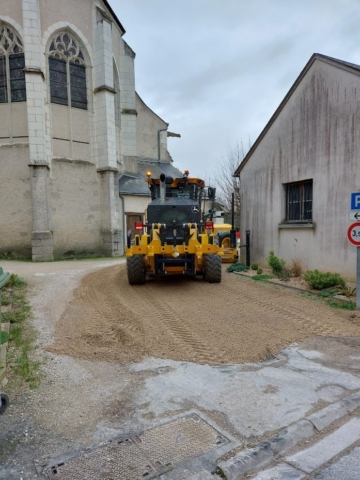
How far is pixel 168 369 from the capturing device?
11.8 feet

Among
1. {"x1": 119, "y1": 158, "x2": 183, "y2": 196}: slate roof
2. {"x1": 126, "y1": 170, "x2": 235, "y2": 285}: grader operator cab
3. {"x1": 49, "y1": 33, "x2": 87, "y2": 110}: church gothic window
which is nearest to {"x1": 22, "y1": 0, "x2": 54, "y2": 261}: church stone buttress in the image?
{"x1": 49, "y1": 33, "x2": 87, "y2": 110}: church gothic window

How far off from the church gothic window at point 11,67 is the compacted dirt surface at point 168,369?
12.6 meters

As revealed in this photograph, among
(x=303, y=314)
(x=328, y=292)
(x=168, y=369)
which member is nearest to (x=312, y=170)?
(x=328, y=292)

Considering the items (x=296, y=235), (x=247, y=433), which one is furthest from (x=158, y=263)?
(x=247, y=433)

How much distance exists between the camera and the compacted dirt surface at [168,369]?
102 inches

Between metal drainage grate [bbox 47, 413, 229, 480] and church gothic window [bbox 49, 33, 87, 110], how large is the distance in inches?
651

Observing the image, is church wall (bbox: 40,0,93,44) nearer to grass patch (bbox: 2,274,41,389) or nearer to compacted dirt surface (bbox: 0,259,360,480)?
grass patch (bbox: 2,274,41,389)

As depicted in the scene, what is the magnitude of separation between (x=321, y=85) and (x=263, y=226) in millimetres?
3985

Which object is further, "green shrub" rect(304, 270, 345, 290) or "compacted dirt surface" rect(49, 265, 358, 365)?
"green shrub" rect(304, 270, 345, 290)

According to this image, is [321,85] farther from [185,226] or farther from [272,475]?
[272,475]

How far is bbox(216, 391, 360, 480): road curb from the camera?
219 centimetres

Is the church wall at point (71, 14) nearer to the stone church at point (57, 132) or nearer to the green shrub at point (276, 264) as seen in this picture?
the stone church at point (57, 132)

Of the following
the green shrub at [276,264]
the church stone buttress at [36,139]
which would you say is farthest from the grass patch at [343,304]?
the church stone buttress at [36,139]

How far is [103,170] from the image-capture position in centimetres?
1669
